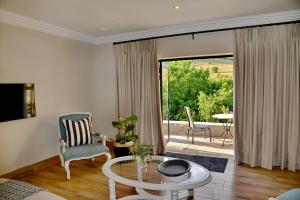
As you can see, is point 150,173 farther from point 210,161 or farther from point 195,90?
point 195,90

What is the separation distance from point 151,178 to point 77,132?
6.46 feet

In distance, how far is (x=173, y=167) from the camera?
9.08ft

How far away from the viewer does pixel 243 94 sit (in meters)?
4.00

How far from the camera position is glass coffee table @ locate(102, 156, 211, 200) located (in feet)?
7.53

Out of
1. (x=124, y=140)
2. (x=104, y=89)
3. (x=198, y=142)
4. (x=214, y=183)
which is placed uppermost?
(x=104, y=89)

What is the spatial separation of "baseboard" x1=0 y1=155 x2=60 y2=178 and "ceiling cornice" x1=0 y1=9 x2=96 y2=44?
2.41 metres

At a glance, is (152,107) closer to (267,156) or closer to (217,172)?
(217,172)

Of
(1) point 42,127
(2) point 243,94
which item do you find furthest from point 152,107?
(1) point 42,127

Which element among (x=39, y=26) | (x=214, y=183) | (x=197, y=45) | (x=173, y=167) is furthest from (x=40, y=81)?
(x=214, y=183)

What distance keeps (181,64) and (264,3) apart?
3856 mm

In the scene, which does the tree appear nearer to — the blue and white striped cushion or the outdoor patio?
the outdoor patio

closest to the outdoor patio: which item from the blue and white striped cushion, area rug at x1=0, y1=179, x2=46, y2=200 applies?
the blue and white striped cushion

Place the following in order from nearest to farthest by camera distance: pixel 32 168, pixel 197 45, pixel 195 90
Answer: pixel 32 168 < pixel 197 45 < pixel 195 90

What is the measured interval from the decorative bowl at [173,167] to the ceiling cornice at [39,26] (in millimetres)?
3199
